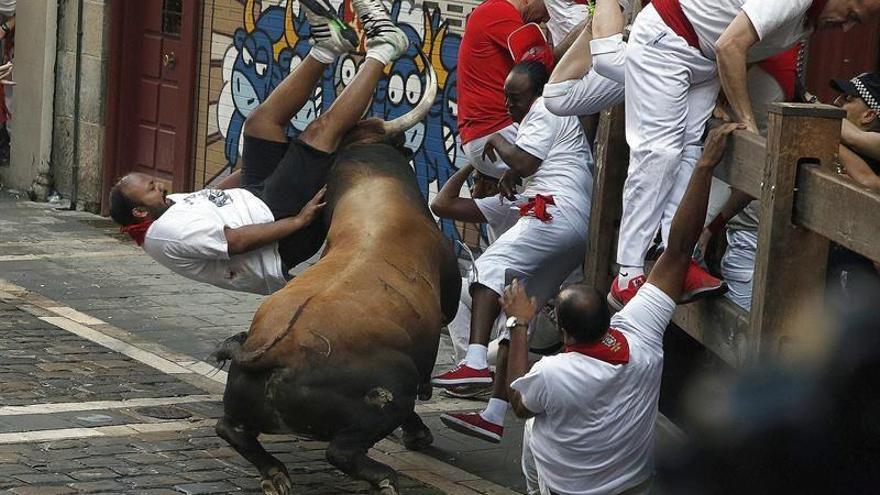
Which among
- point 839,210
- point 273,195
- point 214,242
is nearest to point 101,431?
point 214,242

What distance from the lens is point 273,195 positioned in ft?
28.9

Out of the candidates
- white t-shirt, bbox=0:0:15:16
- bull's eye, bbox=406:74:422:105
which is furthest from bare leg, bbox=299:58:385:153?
white t-shirt, bbox=0:0:15:16

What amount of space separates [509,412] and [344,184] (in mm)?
1883

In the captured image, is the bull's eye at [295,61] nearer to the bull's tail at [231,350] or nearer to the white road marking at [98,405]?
the white road marking at [98,405]

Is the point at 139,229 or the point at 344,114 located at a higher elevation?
the point at 344,114

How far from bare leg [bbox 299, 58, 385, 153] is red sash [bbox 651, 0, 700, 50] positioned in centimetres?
200

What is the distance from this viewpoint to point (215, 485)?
8.09 meters

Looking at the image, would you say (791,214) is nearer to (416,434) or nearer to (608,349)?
(608,349)

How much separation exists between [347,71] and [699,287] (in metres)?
7.18

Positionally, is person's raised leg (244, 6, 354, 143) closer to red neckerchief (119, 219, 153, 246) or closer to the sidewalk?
Result: red neckerchief (119, 219, 153, 246)

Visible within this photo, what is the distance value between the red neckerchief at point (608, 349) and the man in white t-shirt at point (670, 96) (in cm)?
41

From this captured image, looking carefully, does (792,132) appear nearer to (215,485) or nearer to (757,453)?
(757,453)

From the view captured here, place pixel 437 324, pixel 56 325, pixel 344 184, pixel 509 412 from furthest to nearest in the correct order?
1. pixel 56 325
2. pixel 509 412
3. pixel 344 184
4. pixel 437 324

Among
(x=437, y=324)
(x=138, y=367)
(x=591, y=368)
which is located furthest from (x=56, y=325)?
(x=591, y=368)
